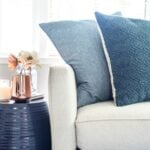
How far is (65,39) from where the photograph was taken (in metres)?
1.88

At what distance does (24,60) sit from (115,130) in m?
0.79

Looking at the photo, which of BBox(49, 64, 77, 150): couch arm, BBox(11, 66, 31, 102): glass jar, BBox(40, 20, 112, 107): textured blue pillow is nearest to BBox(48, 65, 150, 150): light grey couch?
BBox(49, 64, 77, 150): couch arm

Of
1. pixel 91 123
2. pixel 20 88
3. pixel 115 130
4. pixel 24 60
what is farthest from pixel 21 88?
pixel 115 130

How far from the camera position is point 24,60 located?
203cm

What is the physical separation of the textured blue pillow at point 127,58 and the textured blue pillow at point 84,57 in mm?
89

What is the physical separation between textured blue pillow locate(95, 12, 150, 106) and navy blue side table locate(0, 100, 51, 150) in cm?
50

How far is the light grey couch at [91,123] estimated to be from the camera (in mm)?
1564

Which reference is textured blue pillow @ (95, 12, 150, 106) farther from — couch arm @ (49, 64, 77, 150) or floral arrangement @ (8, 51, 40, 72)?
floral arrangement @ (8, 51, 40, 72)

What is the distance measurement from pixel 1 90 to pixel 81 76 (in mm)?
519

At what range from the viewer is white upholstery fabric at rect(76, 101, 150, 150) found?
5.12 feet

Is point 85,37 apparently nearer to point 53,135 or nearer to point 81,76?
point 81,76

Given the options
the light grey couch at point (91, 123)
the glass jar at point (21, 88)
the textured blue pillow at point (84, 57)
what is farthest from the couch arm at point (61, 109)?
the glass jar at point (21, 88)

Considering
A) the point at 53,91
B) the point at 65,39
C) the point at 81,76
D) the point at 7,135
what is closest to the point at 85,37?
the point at 65,39

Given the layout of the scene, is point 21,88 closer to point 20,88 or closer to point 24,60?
point 20,88
